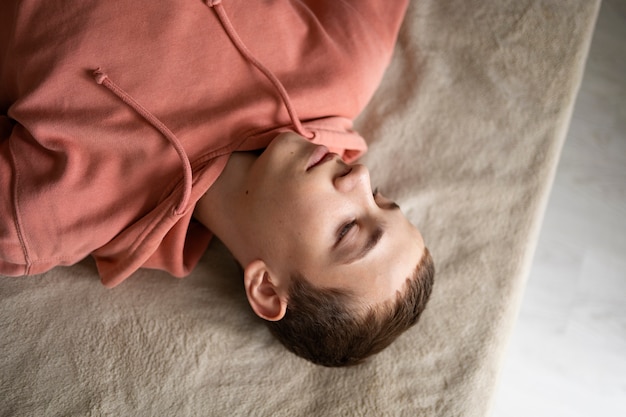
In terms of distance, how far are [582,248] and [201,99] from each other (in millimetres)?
929

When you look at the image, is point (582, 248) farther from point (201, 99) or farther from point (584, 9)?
point (201, 99)

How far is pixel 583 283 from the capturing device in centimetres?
131

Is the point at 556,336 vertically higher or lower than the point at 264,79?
lower

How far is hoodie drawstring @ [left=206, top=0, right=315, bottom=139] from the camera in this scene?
95 cm

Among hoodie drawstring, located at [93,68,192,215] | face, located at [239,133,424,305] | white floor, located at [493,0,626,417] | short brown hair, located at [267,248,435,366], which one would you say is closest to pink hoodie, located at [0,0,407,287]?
hoodie drawstring, located at [93,68,192,215]

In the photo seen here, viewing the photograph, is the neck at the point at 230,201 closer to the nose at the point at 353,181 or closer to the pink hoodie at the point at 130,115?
the pink hoodie at the point at 130,115

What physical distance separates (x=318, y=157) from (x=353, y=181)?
0.07 meters

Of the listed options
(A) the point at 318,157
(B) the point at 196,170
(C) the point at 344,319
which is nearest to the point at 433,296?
(C) the point at 344,319

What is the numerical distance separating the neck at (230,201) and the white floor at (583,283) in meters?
0.66

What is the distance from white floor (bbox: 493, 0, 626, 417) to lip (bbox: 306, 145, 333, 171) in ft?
2.09

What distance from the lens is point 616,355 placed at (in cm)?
126

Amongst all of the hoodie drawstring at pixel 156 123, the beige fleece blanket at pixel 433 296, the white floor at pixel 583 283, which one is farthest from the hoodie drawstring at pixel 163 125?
the white floor at pixel 583 283

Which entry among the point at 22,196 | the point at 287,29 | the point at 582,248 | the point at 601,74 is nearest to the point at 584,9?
the point at 601,74

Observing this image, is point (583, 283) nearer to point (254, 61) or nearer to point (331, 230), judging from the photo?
point (331, 230)
